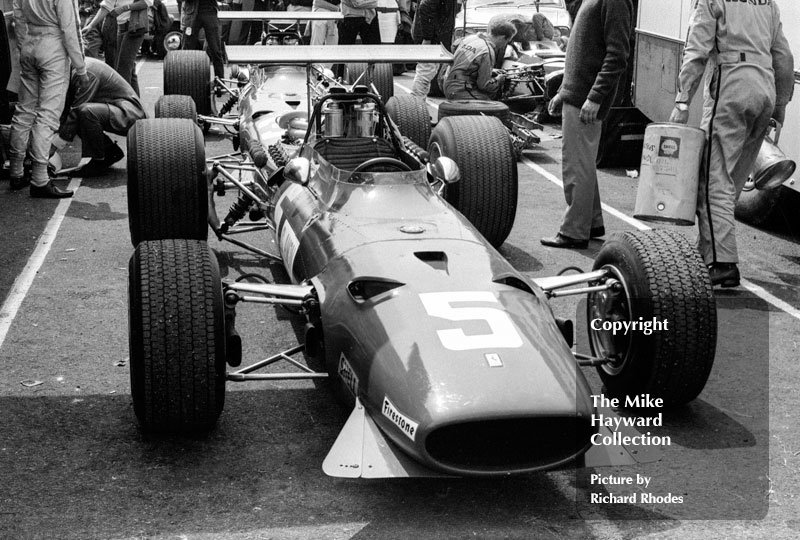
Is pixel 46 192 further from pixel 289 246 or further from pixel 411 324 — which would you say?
pixel 411 324

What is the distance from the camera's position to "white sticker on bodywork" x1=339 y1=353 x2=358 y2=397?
416cm

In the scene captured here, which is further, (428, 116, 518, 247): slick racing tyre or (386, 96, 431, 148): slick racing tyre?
(386, 96, 431, 148): slick racing tyre

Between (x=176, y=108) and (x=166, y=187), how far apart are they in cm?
256

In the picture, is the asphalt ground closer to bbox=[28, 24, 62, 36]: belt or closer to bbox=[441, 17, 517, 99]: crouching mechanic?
bbox=[28, 24, 62, 36]: belt

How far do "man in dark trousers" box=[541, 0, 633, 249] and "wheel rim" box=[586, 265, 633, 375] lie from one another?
2.56m

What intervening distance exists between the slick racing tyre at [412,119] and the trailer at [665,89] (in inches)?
89.3

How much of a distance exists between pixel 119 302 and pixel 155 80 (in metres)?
11.4

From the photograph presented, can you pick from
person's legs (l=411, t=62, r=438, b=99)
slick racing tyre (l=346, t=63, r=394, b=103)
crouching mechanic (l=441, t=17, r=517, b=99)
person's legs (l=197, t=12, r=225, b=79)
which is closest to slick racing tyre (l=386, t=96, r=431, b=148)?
slick racing tyre (l=346, t=63, r=394, b=103)

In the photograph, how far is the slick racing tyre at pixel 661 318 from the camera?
4488 millimetres

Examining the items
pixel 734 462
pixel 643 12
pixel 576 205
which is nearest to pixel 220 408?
pixel 734 462

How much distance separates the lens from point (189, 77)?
1090 cm

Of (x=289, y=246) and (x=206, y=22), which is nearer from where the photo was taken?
(x=289, y=246)

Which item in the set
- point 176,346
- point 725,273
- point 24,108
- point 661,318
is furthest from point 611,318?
point 24,108

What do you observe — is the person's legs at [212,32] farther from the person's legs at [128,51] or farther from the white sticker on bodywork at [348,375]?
the white sticker on bodywork at [348,375]
